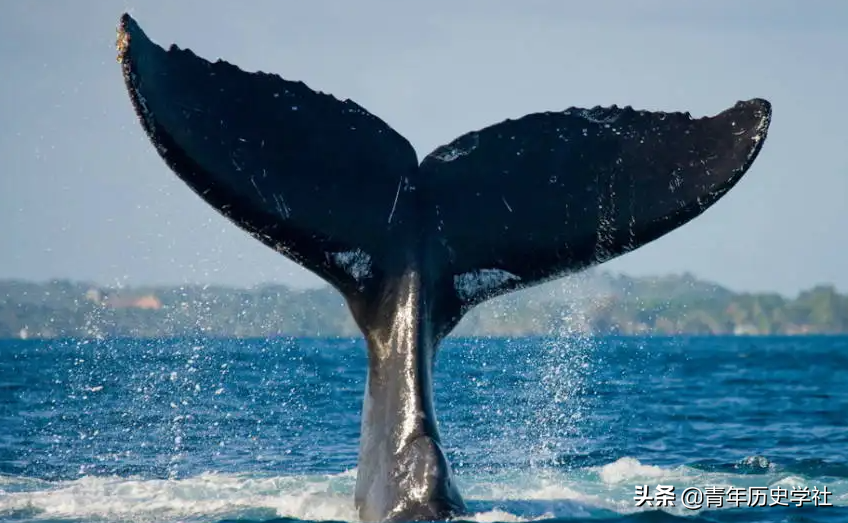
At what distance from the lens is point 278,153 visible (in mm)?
7961

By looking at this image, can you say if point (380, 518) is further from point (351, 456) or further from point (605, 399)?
point (605, 399)

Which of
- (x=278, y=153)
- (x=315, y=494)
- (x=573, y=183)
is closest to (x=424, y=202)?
(x=573, y=183)

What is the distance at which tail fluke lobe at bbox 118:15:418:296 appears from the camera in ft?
24.4

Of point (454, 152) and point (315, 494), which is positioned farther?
point (315, 494)

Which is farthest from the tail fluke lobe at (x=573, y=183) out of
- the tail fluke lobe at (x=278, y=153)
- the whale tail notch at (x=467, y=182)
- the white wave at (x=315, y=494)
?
the white wave at (x=315, y=494)

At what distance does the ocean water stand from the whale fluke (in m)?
1.06

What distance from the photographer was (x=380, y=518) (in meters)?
7.98

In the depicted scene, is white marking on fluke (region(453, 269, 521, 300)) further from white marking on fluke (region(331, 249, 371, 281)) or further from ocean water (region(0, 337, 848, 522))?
ocean water (region(0, 337, 848, 522))

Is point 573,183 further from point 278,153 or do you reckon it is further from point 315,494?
point 315,494

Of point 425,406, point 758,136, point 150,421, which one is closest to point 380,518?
point 425,406

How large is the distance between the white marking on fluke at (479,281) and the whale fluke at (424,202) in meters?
0.01

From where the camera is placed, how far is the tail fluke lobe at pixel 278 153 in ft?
24.4

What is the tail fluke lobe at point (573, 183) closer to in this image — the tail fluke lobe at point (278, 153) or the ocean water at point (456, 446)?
the tail fluke lobe at point (278, 153)

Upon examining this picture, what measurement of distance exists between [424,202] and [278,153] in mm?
1080
